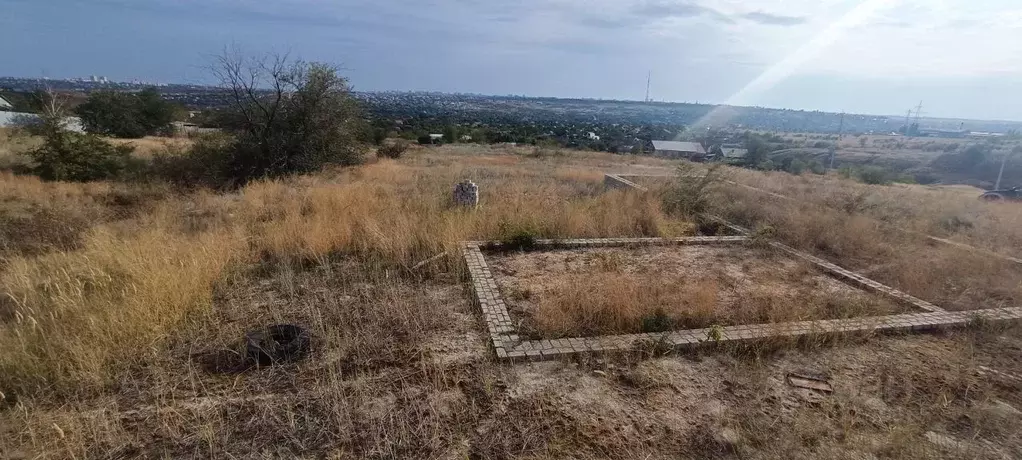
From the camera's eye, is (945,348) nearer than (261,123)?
Yes

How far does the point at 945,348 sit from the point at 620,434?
3.69 metres

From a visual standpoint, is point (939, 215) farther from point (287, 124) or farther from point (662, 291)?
point (287, 124)

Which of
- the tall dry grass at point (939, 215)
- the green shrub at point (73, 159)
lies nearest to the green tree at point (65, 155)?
the green shrub at point (73, 159)

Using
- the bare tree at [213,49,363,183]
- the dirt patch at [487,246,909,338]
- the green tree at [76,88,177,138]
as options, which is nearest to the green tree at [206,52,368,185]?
the bare tree at [213,49,363,183]

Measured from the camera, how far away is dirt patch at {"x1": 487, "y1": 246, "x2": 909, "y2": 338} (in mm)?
4449

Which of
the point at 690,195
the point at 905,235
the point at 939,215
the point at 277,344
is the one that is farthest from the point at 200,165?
the point at 939,215

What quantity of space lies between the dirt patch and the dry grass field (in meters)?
0.08

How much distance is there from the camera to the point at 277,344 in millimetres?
3652

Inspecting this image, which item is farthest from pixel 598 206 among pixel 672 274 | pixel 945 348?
pixel 945 348

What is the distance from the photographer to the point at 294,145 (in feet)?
44.3

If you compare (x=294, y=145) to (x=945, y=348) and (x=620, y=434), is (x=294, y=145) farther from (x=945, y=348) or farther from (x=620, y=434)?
(x=945, y=348)

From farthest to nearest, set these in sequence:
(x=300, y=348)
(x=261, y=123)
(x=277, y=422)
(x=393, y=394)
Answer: (x=261, y=123), (x=300, y=348), (x=393, y=394), (x=277, y=422)

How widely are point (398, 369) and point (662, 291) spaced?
307 centimetres

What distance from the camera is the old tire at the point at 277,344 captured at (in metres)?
3.61
